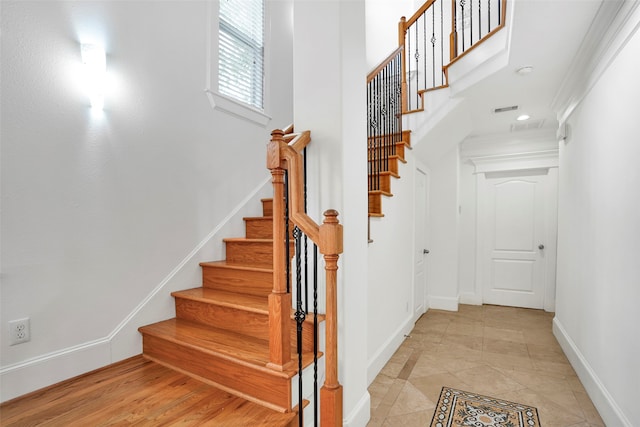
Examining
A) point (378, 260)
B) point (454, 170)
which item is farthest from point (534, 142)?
point (378, 260)

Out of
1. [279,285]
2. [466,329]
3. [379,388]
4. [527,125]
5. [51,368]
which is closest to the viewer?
[279,285]

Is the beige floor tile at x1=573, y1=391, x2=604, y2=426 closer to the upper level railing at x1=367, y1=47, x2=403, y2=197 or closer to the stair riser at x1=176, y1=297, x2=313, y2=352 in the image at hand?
the stair riser at x1=176, y1=297, x2=313, y2=352

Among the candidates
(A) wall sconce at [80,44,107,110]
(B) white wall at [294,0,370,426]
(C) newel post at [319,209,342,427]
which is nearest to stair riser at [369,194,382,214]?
(B) white wall at [294,0,370,426]

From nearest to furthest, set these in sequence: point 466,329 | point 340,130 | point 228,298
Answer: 1. point 340,130
2. point 228,298
3. point 466,329

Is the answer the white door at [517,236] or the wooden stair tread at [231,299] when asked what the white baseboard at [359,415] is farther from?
the white door at [517,236]

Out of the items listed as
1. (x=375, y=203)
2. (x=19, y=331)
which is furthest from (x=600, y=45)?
(x=19, y=331)

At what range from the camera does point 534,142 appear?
4.52 meters

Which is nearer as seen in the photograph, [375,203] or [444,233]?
[375,203]

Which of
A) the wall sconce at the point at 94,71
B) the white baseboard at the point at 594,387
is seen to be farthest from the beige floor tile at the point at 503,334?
the wall sconce at the point at 94,71

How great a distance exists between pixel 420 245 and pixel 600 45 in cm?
269

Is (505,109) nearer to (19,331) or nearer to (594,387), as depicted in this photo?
(594,387)

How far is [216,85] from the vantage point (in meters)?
2.86

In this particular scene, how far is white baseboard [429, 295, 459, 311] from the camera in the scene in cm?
455

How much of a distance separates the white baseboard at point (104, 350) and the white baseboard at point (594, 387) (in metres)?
2.91
